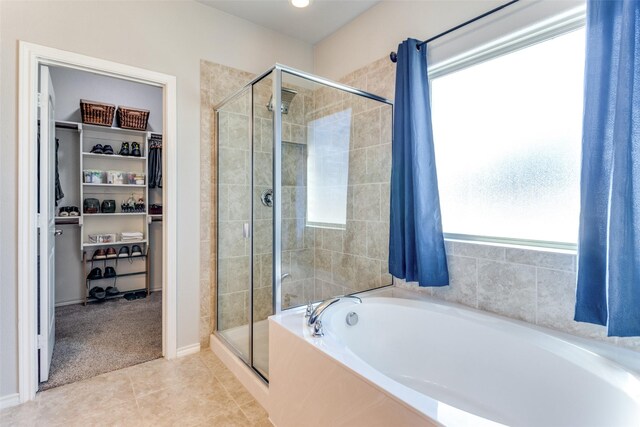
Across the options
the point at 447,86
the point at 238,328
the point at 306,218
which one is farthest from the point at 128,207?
the point at 447,86

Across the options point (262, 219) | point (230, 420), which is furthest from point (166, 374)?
point (262, 219)

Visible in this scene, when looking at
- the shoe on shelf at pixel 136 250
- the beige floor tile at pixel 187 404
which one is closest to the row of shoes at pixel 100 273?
the shoe on shelf at pixel 136 250

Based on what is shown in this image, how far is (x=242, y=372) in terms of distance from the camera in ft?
6.73

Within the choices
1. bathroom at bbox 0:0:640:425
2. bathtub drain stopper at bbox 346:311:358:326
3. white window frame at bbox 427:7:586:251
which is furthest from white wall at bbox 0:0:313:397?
white window frame at bbox 427:7:586:251

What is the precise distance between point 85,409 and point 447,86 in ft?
9.72

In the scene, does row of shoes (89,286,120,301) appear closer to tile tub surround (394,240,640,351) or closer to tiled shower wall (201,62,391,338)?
tiled shower wall (201,62,391,338)

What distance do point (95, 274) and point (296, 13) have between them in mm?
3634

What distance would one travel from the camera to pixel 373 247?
2402 mm

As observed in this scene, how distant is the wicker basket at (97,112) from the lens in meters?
3.48

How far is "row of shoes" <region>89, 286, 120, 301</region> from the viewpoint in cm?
364

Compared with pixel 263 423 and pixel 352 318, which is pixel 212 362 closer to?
pixel 263 423

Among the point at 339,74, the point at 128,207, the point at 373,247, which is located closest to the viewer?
the point at 373,247

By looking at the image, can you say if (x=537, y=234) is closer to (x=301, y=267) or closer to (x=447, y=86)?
(x=447, y=86)

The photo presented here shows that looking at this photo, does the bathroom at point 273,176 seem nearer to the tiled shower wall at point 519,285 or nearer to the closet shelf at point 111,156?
the tiled shower wall at point 519,285
